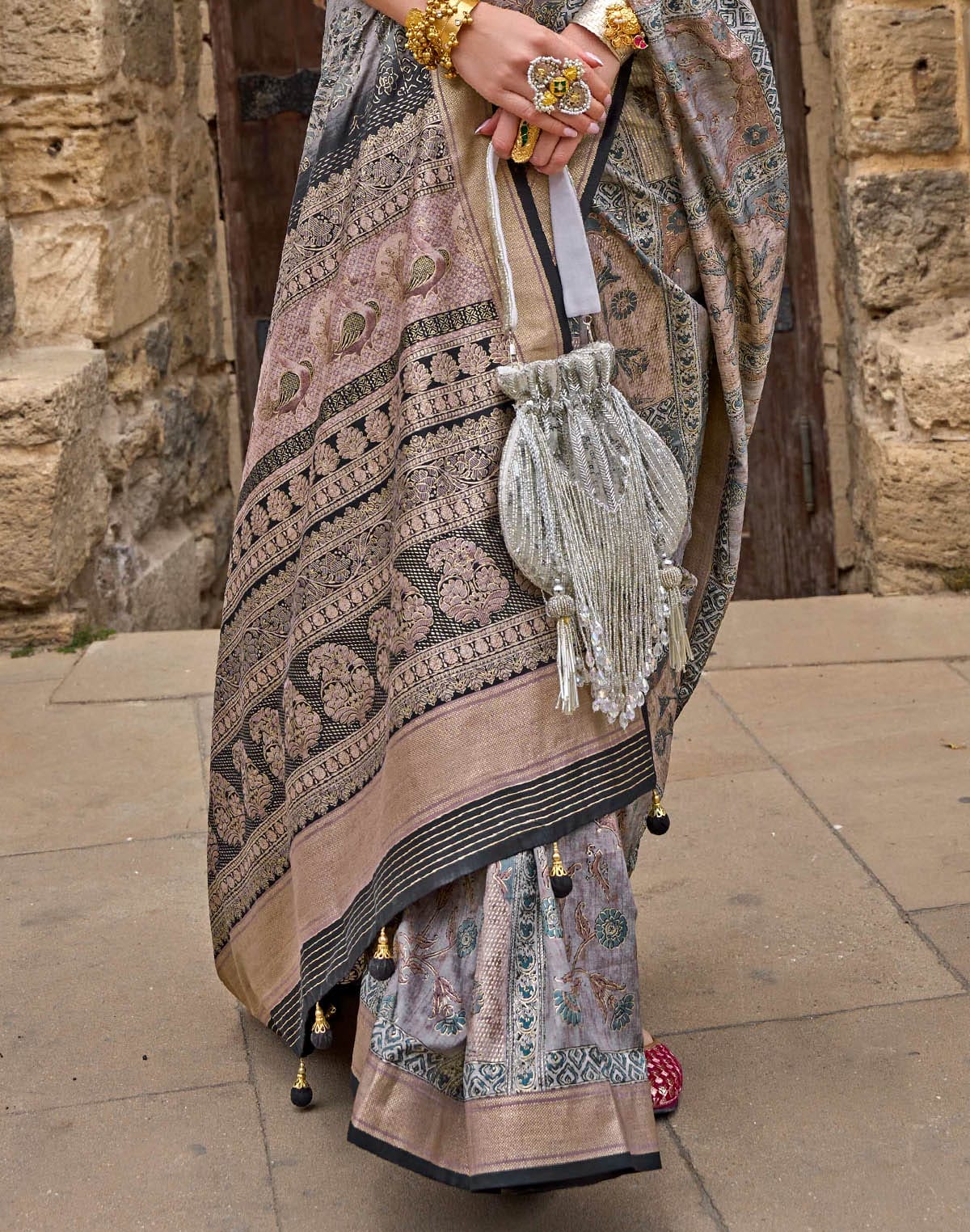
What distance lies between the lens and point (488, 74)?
1681 millimetres

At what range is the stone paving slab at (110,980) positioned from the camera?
7.06ft

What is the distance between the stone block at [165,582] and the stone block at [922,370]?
6.50ft

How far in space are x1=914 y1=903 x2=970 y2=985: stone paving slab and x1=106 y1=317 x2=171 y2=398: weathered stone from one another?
2565mm

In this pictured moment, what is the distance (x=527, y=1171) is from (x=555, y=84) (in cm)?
113

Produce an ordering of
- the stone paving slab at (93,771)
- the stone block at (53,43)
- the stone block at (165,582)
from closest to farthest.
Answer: the stone paving slab at (93,771), the stone block at (53,43), the stone block at (165,582)

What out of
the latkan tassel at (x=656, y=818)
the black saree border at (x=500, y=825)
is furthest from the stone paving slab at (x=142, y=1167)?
the latkan tassel at (x=656, y=818)

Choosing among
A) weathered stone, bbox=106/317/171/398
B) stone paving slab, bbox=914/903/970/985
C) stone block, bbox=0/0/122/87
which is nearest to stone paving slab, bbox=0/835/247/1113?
stone paving slab, bbox=914/903/970/985

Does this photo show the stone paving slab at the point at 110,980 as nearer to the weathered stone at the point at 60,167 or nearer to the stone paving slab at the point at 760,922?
the stone paving slab at the point at 760,922

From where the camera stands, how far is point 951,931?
243 centimetres

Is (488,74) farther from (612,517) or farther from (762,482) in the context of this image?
(762,482)

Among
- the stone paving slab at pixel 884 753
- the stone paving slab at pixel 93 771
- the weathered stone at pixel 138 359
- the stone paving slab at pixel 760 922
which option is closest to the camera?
the stone paving slab at pixel 760 922

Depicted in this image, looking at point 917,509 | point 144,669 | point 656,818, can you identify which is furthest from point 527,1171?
point 917,509

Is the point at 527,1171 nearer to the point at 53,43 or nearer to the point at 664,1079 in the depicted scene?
the point at 664,1079

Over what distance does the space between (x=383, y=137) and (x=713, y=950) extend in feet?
4.30
